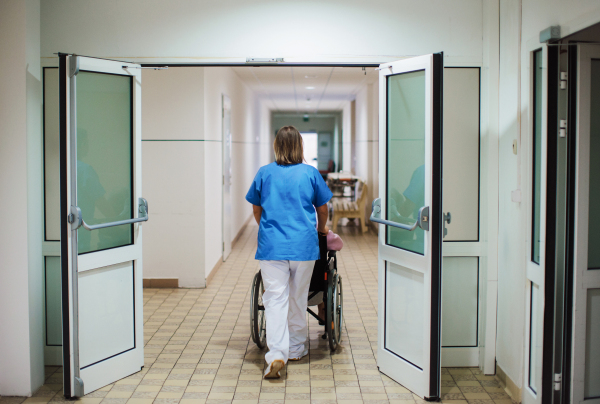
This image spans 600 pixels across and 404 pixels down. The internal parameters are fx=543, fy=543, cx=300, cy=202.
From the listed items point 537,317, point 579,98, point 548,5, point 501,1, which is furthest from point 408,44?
point 537,317

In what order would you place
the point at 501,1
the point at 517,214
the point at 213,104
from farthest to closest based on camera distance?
1. the point at 213,104
2. the point at 501,1
3. the point at 517,214

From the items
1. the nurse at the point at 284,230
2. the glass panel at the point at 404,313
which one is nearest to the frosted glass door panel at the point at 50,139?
the nurse at the point at 284,230

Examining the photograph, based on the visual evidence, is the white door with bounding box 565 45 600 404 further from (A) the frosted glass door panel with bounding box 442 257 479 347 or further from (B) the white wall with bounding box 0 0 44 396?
(B) the white wall with bounding box 0 0 44 396

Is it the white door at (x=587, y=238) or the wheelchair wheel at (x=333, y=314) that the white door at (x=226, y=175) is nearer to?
the wheelchair wheel at (x=333, y=314)

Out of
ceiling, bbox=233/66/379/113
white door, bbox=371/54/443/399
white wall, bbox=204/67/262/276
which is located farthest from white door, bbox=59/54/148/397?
ceiling, bbox=233/66/379/113

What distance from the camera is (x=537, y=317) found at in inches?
113

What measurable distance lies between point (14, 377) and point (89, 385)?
452mm

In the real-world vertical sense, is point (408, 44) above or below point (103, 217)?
above

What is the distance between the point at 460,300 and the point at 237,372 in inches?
61.0

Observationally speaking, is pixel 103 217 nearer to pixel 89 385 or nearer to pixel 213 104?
pixel 89 385

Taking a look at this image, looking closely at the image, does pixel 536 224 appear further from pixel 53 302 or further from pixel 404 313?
pixel 53 302

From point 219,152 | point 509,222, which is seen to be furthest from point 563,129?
point 219,152

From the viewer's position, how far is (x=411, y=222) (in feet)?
10.8

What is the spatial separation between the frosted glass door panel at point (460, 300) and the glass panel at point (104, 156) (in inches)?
83.1
